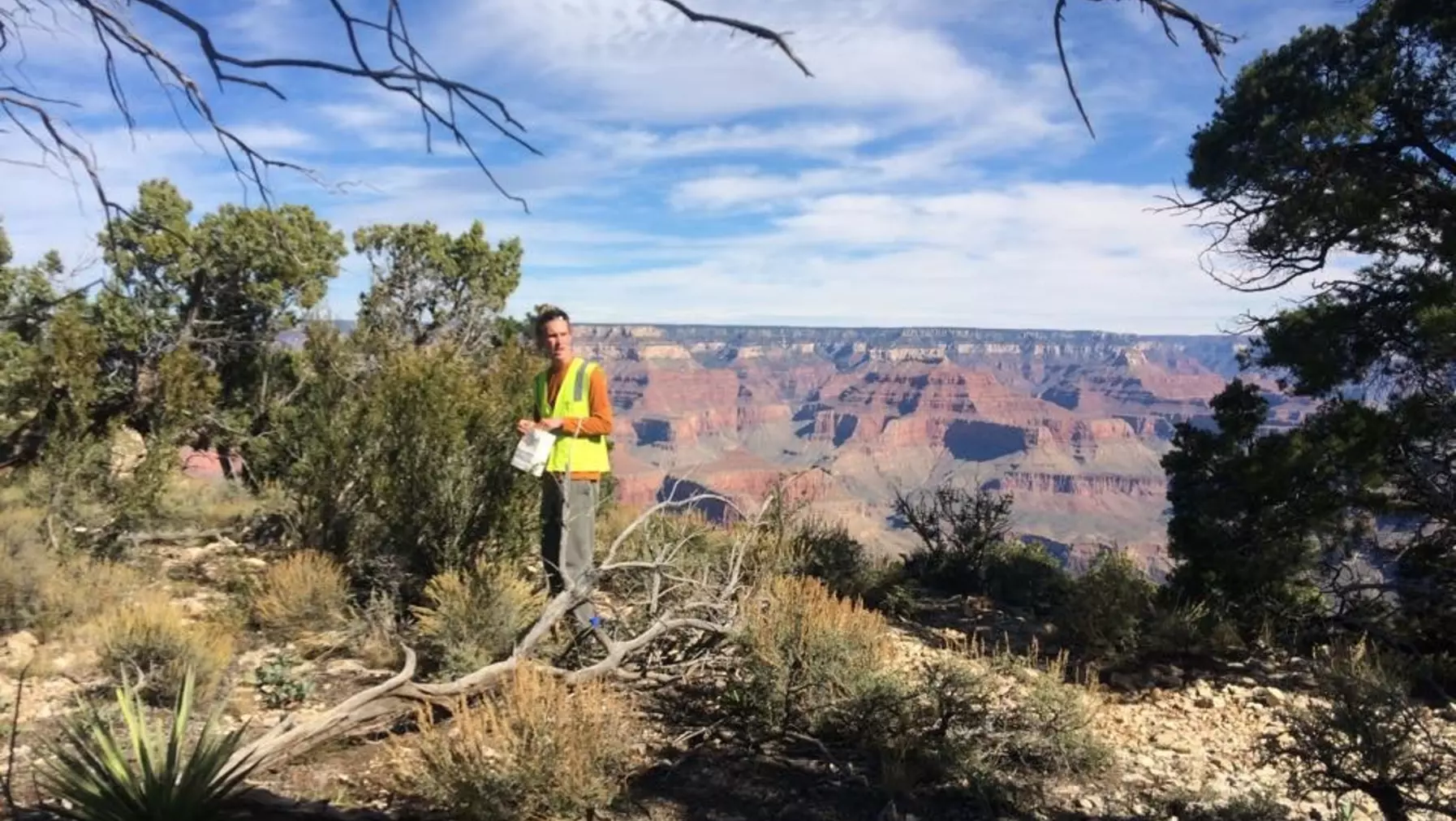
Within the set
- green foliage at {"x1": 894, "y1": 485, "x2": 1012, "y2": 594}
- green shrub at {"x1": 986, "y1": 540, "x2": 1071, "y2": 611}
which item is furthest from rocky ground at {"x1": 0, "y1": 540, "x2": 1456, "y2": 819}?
green foliage at {"x1": 894, "y1": 485, "x2": 1012, "y2": 594}

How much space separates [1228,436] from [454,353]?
6712 mm

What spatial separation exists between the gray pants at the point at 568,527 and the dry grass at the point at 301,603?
156cm

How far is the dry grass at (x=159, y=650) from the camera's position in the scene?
4.68 metres

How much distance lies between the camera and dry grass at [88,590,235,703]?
4.68 meters

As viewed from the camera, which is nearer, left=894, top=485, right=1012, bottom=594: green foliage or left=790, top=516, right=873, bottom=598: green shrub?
left=790, top=516, right=873, bottom=598: green shrub

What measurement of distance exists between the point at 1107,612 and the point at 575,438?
4.40 meters

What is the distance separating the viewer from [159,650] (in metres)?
4.80

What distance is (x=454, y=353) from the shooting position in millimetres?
7102

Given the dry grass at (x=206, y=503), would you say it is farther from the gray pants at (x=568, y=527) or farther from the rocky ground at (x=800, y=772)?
the gray pants at (x=568, y=527)

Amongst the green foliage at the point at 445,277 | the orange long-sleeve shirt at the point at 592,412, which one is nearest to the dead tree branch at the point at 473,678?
the orange long-sleeve shirt at the point at 592,412

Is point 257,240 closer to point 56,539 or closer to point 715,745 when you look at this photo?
point 56,539

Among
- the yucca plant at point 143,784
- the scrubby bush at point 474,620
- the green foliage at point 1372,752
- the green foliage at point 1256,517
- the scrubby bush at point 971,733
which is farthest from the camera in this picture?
the green foliage at point 1256,517

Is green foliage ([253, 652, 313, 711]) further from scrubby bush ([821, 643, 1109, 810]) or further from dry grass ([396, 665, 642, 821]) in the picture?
scrubby bush ([821, 643, 1109, 810])

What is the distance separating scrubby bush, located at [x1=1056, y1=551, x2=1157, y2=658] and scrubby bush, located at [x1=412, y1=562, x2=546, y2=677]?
4.24 meters
